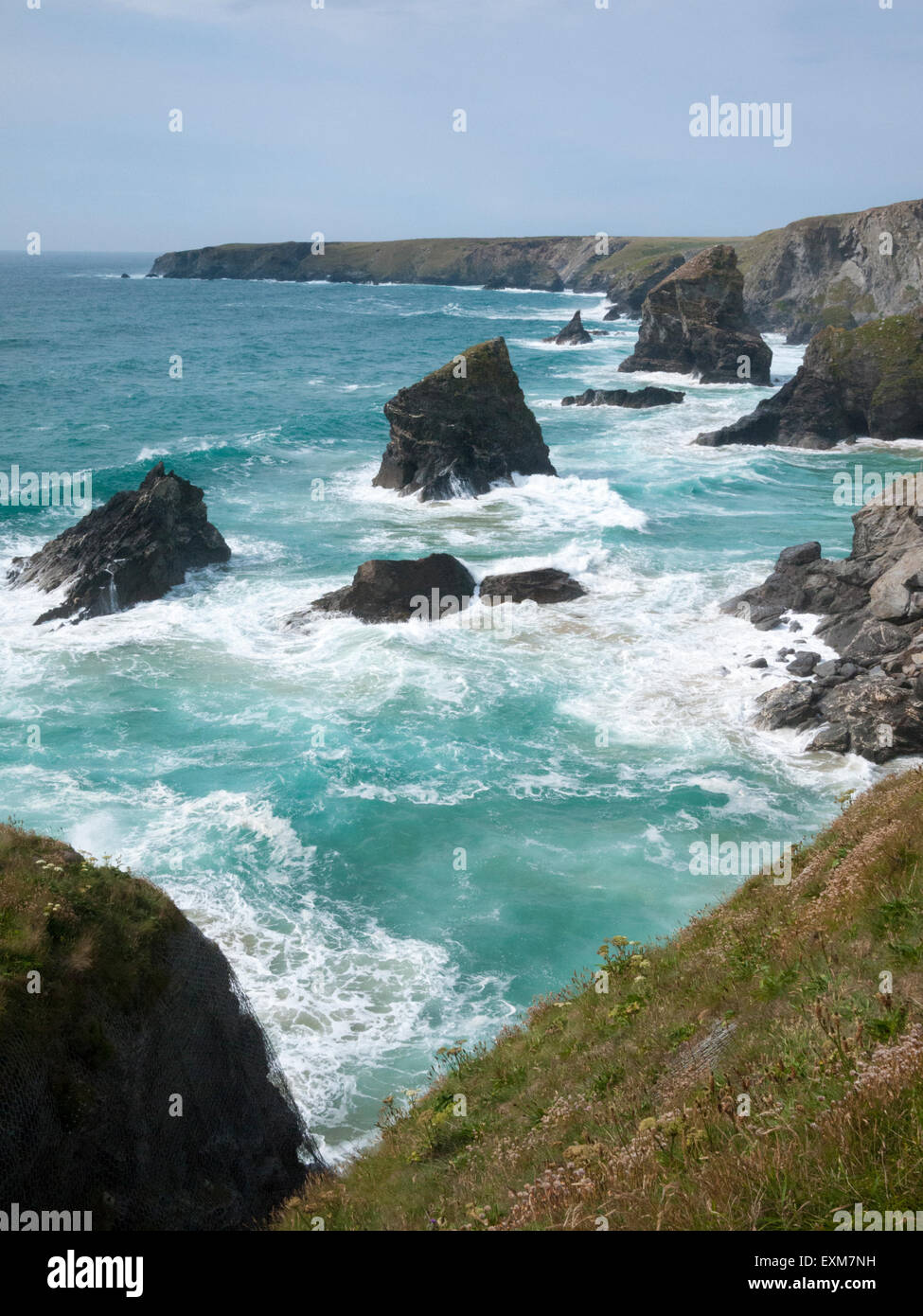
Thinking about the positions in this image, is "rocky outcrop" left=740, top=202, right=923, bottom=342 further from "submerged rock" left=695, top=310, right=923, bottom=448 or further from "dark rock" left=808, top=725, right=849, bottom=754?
"dark rock" left=808, top=725, right=849, bottom=754

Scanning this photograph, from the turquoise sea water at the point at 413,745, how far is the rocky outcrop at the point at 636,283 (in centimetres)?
10439

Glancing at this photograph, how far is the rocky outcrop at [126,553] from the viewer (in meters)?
32.5

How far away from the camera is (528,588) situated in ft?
108

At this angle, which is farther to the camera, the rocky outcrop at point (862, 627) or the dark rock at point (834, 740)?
the rocky outcrop at point (862, 627)

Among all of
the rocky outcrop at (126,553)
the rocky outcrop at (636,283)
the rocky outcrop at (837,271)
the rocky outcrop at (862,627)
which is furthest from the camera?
the rocky outcrop at (636,283)

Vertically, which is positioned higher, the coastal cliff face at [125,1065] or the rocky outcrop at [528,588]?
the rocky outcrop at [528,588]

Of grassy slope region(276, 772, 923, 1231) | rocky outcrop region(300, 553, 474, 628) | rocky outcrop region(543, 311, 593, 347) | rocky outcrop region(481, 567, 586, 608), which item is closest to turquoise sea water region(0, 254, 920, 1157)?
rocky outcrop region(300, 553, 474, 628)

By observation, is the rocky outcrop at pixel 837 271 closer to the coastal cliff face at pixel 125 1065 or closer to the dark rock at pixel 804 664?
the dark rock at pixel 804 664

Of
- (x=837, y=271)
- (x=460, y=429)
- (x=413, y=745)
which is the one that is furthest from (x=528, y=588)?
(x=837, y=271)

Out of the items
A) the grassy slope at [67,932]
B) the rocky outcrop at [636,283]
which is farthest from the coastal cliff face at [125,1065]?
the rocky outcrop at [636,283]

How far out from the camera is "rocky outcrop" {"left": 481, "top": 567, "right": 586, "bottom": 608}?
3256 cm

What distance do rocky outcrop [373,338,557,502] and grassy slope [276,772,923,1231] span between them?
36.0 m

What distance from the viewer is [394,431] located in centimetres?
4697
